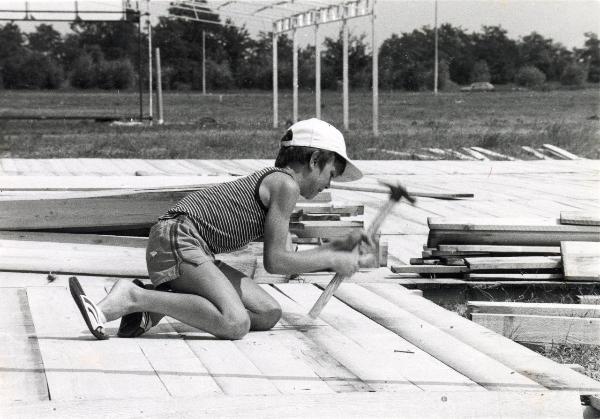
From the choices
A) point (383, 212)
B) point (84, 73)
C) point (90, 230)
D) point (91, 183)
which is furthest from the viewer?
point (84, 73)

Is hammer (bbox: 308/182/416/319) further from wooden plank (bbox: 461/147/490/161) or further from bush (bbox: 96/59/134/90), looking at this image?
bush (bbox: 96/59/134/90)

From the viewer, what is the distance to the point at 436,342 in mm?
4961

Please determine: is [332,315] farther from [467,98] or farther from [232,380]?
[467,98]

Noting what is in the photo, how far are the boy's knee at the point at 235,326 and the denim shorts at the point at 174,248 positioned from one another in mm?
299

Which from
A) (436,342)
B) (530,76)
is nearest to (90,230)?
(436,342)

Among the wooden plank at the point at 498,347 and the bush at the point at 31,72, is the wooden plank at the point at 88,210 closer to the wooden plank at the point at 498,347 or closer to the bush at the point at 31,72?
the wooden plank at the point at 498,347

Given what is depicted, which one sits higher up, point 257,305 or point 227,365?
point 257,305

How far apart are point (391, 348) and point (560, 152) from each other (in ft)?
45.0

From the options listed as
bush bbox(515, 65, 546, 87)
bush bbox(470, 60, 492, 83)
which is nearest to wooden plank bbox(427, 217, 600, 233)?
bush bbox(470, 60, 492, 83)

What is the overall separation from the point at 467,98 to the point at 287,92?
14.4m

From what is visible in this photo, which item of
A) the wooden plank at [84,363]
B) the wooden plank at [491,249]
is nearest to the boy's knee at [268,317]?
the wooden plank at [84,363]

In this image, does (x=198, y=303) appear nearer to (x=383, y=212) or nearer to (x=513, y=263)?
(x=383, y=212)

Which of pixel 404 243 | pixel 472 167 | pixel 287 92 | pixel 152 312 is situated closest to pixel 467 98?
pixel 287 92

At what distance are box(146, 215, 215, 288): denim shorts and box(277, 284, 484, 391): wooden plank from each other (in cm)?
85
